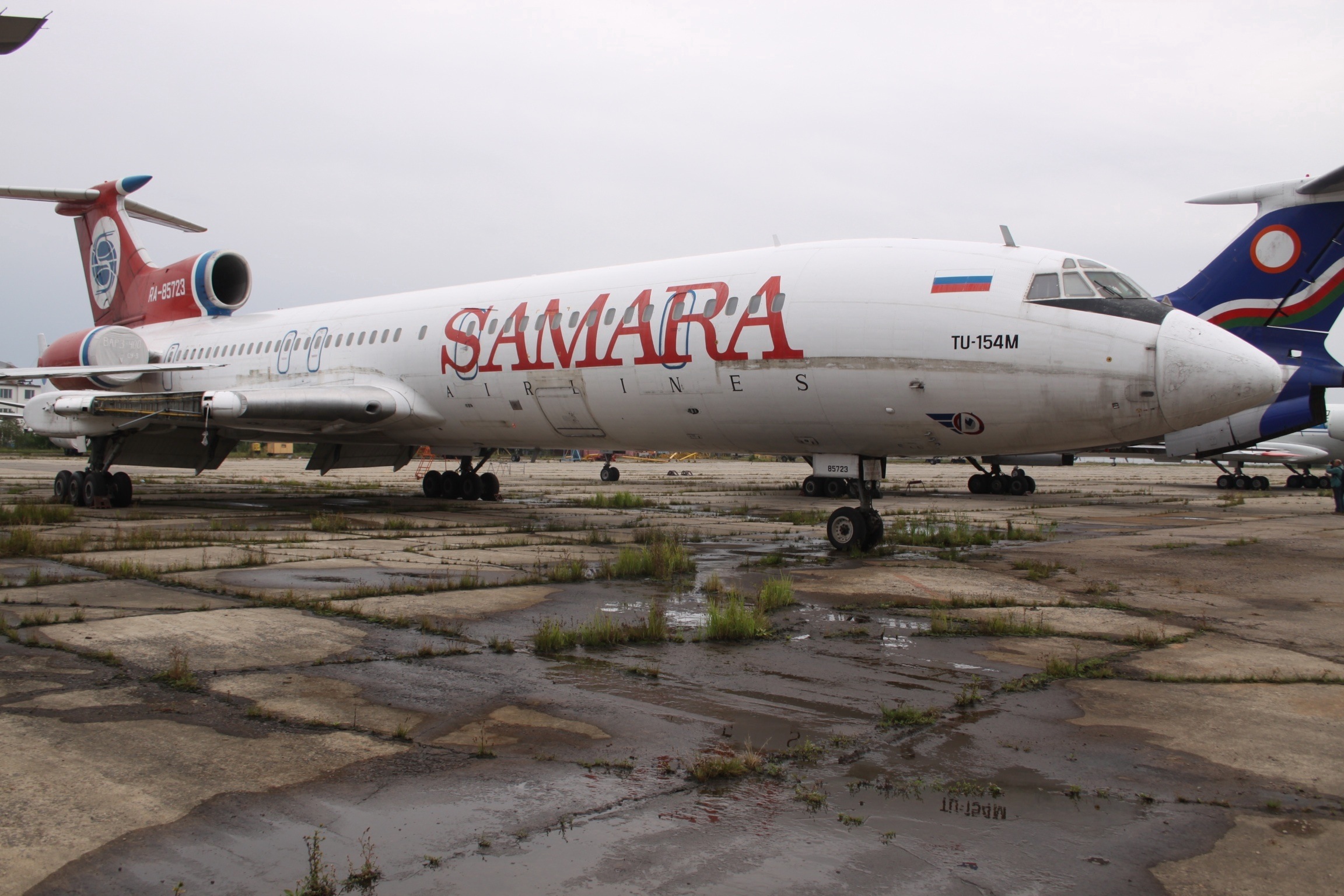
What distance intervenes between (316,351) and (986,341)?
45.7 feet

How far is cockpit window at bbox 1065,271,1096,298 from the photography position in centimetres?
1028

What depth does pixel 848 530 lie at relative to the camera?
11.8 meters

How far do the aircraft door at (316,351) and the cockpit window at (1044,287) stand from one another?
550 inches

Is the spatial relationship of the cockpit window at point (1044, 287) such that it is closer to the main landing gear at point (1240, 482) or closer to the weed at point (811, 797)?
the weed at point (811, 797)

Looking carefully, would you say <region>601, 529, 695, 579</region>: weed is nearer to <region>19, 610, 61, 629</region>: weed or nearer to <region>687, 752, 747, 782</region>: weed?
<region>19, 610, 61, 629</region>: weed

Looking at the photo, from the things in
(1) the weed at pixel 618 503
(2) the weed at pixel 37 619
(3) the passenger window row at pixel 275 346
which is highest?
(3) the passenger window row at pixel 275 346

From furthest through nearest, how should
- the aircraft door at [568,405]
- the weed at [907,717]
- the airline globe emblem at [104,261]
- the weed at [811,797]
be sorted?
the airline globe emblem at [104,261] → the aircraft door at [568,405] → the weed at [907,717] → the weed at [811,797]

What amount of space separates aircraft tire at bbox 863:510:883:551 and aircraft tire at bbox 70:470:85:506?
613 inches

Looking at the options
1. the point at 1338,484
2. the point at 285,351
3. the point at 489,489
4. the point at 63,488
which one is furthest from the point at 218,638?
the point at 1338,484

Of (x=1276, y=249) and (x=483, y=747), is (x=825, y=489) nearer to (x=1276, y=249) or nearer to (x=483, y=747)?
(x=1276, y=249)

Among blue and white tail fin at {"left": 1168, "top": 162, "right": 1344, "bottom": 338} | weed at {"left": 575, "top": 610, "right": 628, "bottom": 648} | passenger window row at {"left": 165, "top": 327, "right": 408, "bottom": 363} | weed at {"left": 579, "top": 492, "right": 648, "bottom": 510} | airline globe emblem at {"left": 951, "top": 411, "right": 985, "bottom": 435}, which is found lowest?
weed at {"left": 575, "top": 610, "right": 628, "bottom": 648}

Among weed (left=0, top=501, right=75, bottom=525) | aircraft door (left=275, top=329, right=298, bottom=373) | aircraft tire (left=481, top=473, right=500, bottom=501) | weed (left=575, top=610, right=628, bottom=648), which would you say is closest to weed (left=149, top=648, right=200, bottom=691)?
weed (left=575, top=610, right=628, bottom=648)

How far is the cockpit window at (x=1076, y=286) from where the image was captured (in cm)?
1028

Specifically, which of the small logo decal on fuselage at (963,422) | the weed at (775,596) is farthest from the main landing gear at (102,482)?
the small logo decal on fuselage at (963,422)
